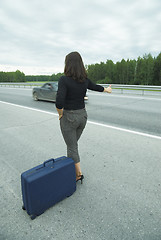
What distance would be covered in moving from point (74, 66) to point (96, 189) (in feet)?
6.01

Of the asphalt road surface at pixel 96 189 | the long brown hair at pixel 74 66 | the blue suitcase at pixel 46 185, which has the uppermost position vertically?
the long brown hair at pixel 74 66

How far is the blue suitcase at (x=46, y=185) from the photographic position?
6.46 feet

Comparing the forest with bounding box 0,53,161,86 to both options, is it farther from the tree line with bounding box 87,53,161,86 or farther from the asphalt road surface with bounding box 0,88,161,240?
the asphalt road surface with bounding box 0,88,161,240

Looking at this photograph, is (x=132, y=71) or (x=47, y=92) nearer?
(x=47, y=92)

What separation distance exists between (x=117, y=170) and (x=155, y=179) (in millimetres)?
635

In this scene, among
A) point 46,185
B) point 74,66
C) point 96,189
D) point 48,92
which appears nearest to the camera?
point 46,185

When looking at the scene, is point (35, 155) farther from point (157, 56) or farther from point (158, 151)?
point (157, 56)

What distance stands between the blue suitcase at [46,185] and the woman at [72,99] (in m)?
0.31

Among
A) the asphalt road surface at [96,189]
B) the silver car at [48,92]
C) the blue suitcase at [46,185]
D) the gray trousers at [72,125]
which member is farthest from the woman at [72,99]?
the silver car at [48,92]

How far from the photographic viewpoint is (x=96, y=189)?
253cm

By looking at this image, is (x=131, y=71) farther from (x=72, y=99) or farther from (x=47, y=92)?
(x=72, y=99)

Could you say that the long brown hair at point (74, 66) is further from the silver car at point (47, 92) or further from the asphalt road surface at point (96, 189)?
the silver car at point (47, 92)

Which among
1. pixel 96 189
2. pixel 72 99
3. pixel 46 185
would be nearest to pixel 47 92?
pixel 72 99

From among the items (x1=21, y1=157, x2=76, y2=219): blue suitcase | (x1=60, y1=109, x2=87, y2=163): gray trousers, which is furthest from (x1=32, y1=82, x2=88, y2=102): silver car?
(x1=21, y1=157, x2=76, y2=219): blue suitcase
